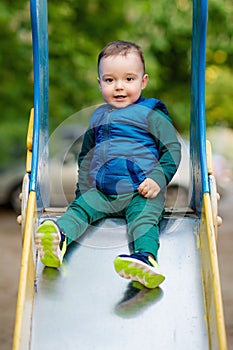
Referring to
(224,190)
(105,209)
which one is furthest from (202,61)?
(224,190)

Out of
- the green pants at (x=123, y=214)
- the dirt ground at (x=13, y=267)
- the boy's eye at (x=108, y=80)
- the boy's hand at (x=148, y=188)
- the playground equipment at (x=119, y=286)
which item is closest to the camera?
the playground equipment at (x=119, y=286)

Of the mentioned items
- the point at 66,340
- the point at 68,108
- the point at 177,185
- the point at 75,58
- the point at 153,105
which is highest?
the point at 75,58

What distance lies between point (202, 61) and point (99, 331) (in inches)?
59.0

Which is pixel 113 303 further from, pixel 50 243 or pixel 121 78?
pixel 121 78

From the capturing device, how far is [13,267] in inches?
306

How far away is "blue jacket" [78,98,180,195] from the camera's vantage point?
348cm

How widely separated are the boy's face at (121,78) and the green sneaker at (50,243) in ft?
2.58

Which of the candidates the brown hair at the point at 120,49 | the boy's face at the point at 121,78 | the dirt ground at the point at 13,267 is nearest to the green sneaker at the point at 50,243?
the boy's face at the point at 121,78

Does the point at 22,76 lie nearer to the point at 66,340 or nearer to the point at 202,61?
the point at 202,61

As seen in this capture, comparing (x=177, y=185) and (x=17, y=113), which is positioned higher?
(x=17, y=113)

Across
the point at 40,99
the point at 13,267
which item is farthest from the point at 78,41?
the point at 40,99

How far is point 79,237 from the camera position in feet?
11.2

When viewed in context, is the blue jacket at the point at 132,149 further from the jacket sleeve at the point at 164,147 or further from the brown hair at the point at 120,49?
the brown hair at the point at 120,49

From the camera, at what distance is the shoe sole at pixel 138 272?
301cm
